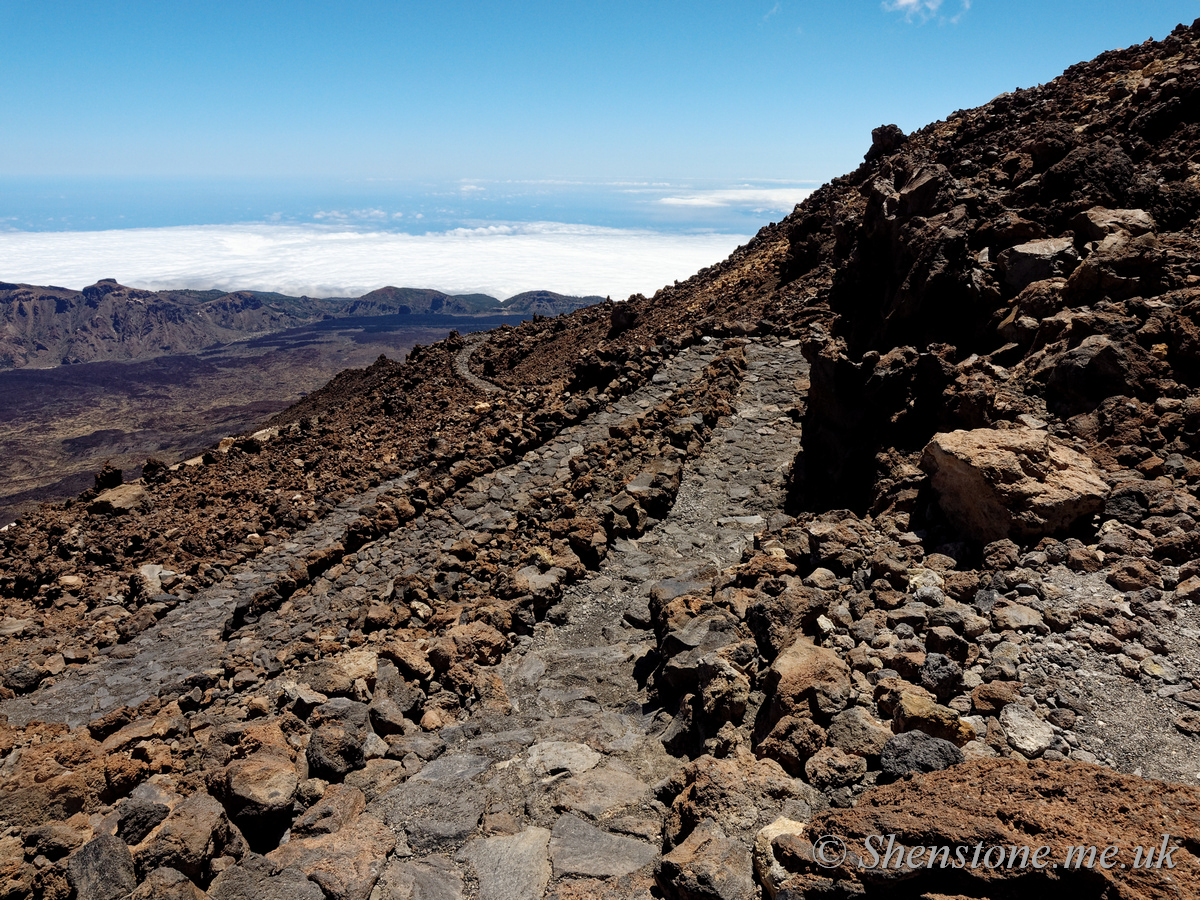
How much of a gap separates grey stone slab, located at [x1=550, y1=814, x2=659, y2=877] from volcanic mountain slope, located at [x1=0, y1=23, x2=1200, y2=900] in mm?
20

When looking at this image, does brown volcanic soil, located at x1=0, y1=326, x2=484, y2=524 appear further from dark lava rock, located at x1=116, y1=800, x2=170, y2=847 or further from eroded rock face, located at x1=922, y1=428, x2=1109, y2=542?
eroded rock face, located at x1=922, y1=428, x2=1109, y2=542

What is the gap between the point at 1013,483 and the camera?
4.75 meters

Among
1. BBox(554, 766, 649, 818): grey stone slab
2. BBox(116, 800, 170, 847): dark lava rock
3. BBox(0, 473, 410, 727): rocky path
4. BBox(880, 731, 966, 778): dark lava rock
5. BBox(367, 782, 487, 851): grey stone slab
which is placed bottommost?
BBox(0, 473, 410, 727): rocky path

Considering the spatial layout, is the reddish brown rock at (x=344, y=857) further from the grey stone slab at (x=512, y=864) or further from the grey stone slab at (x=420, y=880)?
the grey stone slab at (x=512, y=864)

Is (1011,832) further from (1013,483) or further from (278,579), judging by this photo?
(278,579)

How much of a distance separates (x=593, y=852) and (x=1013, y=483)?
3705 millimetres

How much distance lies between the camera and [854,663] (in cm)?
416

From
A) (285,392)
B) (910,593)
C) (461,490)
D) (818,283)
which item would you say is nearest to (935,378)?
(910,593)

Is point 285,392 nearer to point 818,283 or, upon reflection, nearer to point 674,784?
point 818,283

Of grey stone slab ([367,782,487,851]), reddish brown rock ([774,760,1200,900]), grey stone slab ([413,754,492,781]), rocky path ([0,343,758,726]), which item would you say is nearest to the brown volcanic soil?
rocky path ([0,343,758,726])

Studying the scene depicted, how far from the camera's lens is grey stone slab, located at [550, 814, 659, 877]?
3.72 m

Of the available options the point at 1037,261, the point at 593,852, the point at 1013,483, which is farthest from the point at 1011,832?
the point at 1037,261

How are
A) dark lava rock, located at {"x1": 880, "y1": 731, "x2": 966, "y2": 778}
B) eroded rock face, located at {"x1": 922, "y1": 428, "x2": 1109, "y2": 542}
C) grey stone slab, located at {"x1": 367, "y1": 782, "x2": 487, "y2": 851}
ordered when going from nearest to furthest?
dark lava rock, located at {"x1": 880, "y1": 731, "x2": 966, "y2": 778} → grey stone slab, located at {"x1": 367, "y1": 782, "x2": 487, "y2": 851} → eroded rock face, located at {"x1": 922, "y1": 428, "x2": 1109, "y2": 542}

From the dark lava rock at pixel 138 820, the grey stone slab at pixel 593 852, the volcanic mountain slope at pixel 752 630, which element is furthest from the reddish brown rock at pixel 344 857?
the grey stone slab at pixel 593 852
